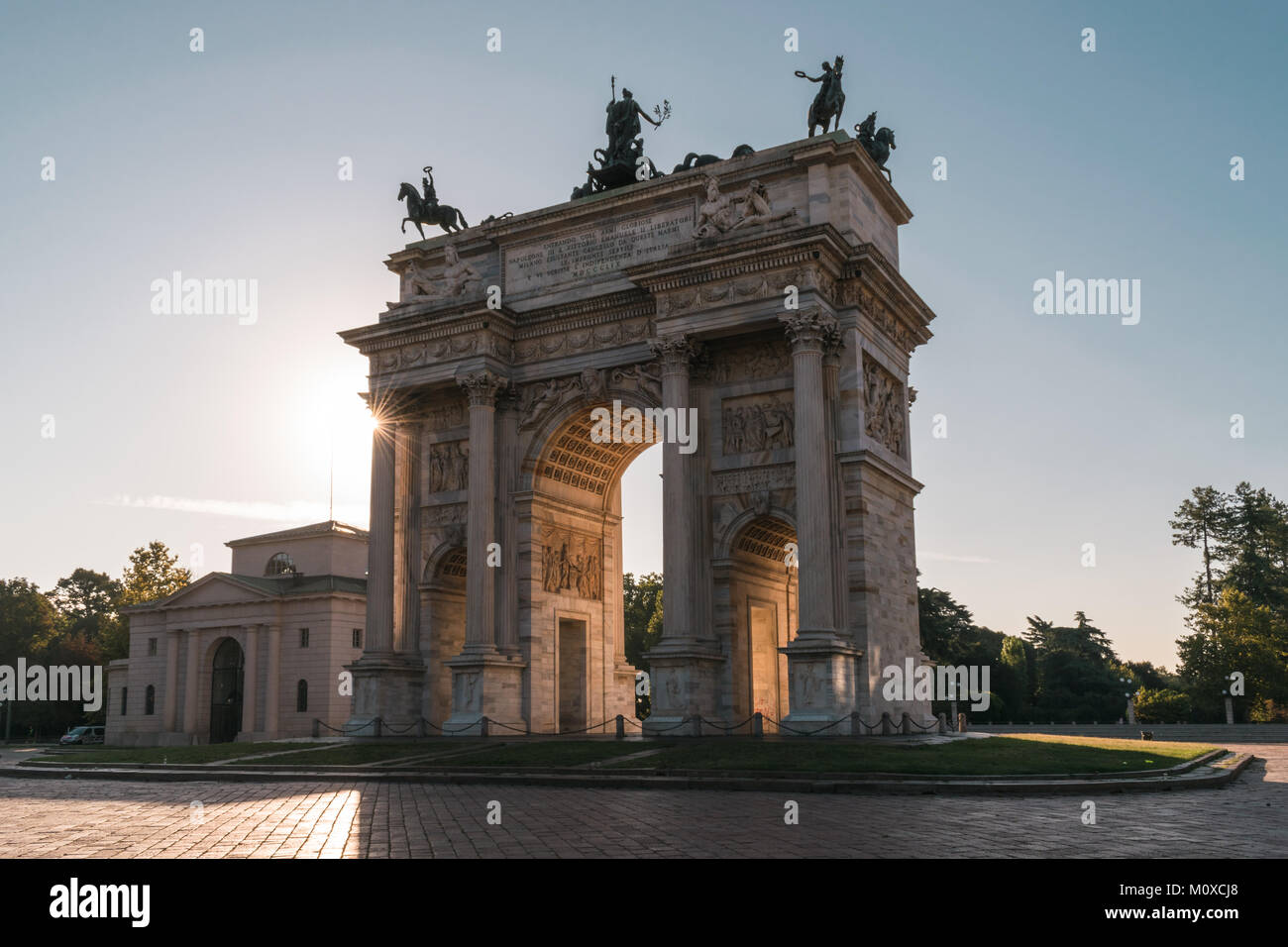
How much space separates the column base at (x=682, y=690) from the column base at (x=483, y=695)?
5282 millimetres

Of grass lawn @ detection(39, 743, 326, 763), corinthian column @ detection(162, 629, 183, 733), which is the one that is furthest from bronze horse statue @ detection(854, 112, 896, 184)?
corinthian column @ detection(162, 629, 183, 733)

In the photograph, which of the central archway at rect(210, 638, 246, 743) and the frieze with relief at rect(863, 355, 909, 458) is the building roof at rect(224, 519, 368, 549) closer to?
the central archway at rect(210, 638, 246, 743)

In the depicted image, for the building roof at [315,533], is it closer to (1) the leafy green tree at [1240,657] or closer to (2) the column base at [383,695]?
(2) the column base at [383,695]

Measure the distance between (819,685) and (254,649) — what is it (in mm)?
38398

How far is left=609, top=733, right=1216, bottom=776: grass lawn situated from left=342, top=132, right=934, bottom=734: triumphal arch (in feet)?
11.7

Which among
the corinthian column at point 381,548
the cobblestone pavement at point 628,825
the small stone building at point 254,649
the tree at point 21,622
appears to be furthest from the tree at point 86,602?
the cobblestone pavement at point 628,825

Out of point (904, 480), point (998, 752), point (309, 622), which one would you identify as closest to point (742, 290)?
point (904, 480)

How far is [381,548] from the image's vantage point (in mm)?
38625

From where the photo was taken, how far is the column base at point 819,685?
28188 millimetres

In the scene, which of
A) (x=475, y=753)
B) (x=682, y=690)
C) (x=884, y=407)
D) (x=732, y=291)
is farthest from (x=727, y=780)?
(x=884, y=407)

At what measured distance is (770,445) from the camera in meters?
33.4

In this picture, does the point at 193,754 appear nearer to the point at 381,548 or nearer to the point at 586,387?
the point at 381,548

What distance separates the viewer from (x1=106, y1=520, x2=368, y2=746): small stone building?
5609 cm
